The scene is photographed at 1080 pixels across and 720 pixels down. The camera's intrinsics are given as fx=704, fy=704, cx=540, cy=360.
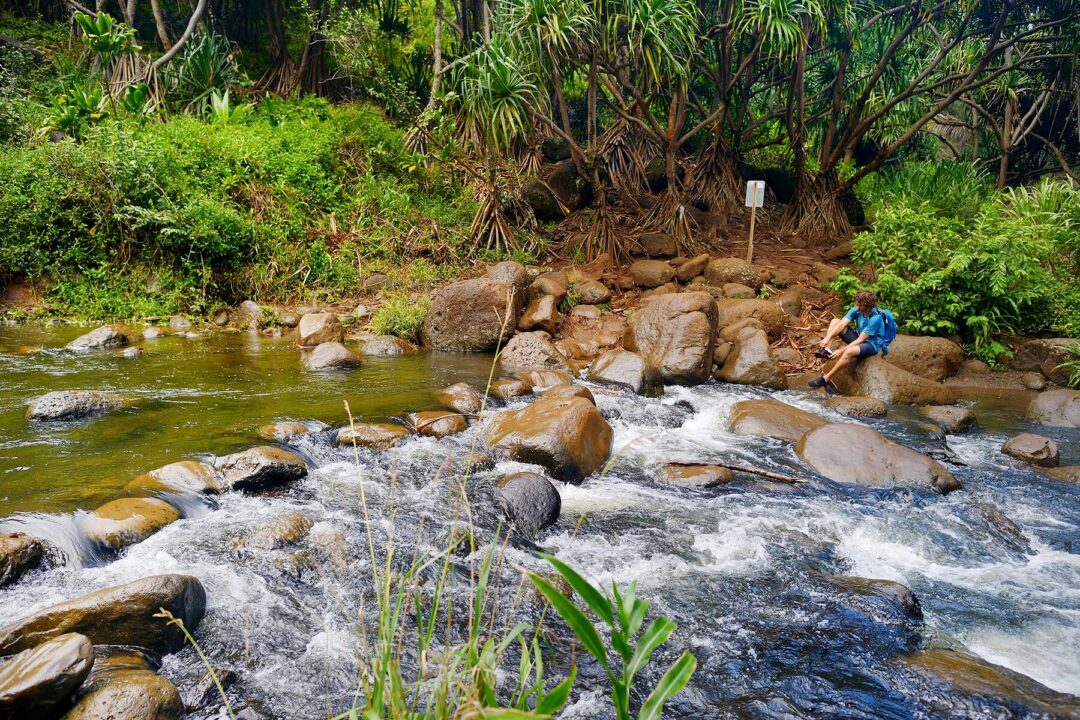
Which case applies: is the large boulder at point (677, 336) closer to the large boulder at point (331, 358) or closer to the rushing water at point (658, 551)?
the rushing water at point (658, 551)

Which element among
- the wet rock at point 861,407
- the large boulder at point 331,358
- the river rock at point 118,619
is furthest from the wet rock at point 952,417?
the river rock at point 118,619

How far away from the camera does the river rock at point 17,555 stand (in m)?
3.47

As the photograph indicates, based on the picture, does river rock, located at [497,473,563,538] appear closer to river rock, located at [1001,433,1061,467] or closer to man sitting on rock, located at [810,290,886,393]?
river rock, located at [1001,433,1061,467]

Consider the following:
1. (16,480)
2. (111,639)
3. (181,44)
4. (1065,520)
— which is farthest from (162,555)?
(181,44)

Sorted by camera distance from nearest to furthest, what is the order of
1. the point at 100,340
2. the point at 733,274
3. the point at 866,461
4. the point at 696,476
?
the point at 696,476 → the point at 866,461 → the point at 100,340 → the point at 733,274

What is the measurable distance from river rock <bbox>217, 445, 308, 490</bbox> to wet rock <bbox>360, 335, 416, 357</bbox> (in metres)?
4.00

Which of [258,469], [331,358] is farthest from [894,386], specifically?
[258,469]

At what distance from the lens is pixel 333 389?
285 inches

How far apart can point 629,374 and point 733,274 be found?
372 cm

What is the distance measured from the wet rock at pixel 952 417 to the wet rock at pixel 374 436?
17.2 feet

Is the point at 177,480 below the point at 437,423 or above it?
above

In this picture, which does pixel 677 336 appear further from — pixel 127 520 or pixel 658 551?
pixel 127 520

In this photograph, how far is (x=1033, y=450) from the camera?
601cm

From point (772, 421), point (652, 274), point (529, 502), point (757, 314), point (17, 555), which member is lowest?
point (772, 421)
